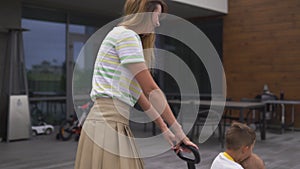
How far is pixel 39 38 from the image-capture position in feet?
25.4

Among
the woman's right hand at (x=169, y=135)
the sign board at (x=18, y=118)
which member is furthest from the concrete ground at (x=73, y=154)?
the woman's right hand at (x=169, y=135)

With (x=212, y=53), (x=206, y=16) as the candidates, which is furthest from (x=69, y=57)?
(x=212, y=53)

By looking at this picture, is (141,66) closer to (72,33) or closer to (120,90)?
(120,90)

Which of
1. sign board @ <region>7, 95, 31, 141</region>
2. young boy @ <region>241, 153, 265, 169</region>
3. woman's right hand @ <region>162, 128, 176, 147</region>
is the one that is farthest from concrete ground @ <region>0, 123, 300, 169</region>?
woman's right hand @ <region>162, 128, 176, 147</region>

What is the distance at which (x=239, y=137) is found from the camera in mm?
1767

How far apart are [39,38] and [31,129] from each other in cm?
207

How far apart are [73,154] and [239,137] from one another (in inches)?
148

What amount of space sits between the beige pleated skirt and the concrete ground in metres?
2.44

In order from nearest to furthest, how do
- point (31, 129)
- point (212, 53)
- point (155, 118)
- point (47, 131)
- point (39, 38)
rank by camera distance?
point (155, 118)
point (212, 53)
point (31, 129)
point (47, 131)
point (39, 38)

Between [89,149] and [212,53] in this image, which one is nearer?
[89,149]

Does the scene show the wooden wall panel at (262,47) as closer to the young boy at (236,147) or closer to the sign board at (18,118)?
→ the sign board at (18,118)

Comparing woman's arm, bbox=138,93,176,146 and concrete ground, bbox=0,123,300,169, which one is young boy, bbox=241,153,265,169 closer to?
woman's arm, bbox=138,93,176,146

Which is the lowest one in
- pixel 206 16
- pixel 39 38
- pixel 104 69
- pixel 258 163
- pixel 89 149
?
pixel 258 163

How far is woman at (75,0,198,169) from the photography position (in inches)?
52.6
